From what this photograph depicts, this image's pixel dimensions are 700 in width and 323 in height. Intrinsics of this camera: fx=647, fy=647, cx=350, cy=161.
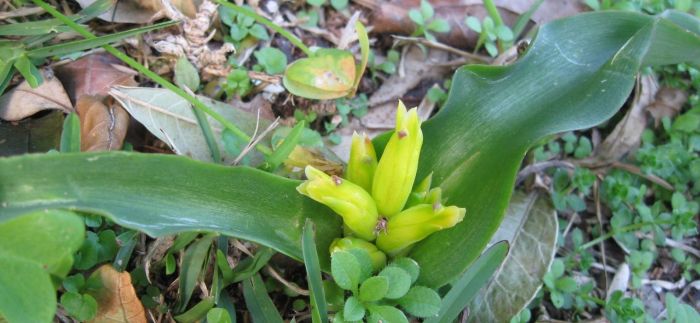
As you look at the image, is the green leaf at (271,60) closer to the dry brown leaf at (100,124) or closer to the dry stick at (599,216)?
the dry brown leaf at (100,124)

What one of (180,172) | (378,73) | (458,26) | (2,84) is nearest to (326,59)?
(378,73)

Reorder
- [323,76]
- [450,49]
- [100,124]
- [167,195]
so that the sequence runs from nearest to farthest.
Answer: [167,195], [100,124], [323,76], [450,49]

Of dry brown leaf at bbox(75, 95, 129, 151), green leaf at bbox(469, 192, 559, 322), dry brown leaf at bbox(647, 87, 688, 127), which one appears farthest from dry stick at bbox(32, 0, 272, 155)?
dry brown leaf at bbox(647, 87, 688, 127)

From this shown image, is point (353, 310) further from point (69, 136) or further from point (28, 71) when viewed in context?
point (28, 71)

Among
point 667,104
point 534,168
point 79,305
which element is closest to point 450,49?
point 534,168

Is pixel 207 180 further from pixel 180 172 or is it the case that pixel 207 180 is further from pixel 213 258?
pixel 213 258

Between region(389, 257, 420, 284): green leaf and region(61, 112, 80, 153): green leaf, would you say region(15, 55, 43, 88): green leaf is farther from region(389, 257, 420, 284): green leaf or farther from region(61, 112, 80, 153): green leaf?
region(389, 257, 420, 284): green leaf
